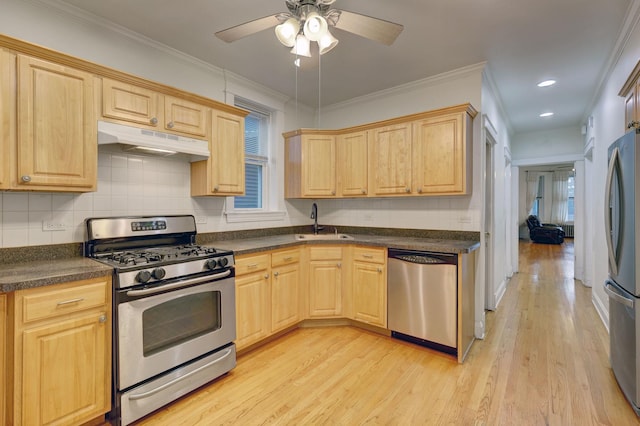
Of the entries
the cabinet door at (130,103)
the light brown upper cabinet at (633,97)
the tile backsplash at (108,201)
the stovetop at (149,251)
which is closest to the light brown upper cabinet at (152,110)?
the cabinet door at (130,103)

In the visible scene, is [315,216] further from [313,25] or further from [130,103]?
[313,25]

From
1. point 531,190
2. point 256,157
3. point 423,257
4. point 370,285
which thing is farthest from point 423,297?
point 531,190

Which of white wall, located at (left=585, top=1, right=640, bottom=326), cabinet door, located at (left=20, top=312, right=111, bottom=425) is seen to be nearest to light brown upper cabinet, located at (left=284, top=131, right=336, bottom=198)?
cabinet door, located at (left=20, top=312, right=111, bottom=425)

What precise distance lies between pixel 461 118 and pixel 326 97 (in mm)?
1801

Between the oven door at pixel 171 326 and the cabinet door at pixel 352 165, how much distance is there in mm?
1808

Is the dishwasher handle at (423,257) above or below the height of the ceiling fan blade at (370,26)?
below

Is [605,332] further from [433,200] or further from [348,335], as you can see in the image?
[348,335]

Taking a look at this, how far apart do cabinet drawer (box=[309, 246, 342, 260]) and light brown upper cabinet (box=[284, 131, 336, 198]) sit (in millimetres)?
759

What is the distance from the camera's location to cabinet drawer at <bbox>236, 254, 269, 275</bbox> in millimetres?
2579

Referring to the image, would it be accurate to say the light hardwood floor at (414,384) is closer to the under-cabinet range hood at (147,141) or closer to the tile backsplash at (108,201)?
the tile backsplash at (108,201)

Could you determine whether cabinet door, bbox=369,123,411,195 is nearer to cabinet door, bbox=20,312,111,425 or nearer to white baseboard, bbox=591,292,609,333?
white baseboard, bbox=591,292,609,333

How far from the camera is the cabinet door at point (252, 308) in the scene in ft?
8.48

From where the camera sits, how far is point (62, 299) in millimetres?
1637

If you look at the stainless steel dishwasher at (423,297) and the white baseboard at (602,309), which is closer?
the stainless steel dishwasher at (423,297)
